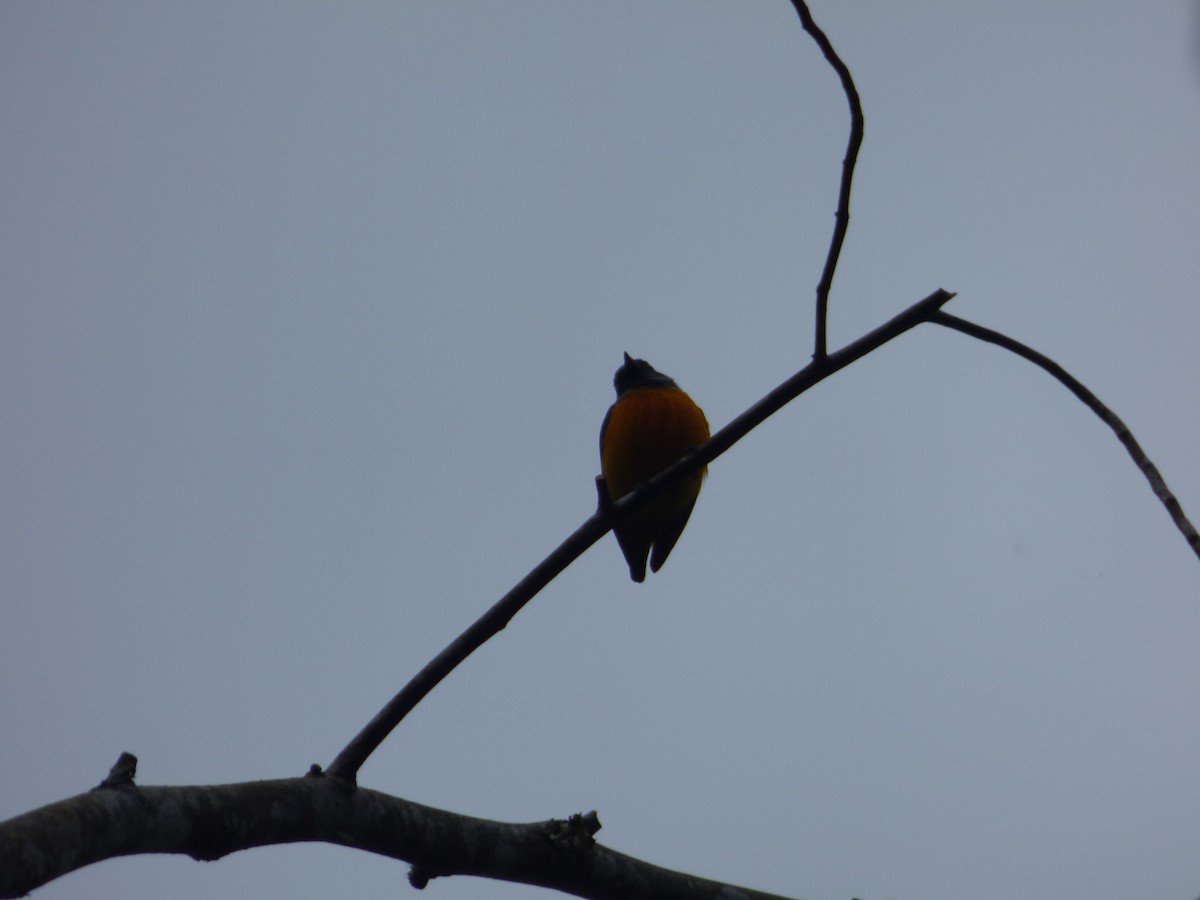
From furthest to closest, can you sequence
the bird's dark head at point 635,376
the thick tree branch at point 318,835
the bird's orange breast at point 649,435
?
the bird's dark head at point 635,376 → the bird's orange breast at point 649,435 → the thick tree branch at point 318,835

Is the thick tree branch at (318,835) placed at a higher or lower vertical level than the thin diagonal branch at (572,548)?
lower

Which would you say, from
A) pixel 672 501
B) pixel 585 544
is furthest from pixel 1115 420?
pixel 672 501

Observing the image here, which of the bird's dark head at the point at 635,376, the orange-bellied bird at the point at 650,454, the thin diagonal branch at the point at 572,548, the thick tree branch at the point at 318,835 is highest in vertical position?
the bird's dark head at the point at 635,376

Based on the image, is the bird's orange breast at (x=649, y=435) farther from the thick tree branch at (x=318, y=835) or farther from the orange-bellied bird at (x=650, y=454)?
the thick tree branch at (x=318, y=835)

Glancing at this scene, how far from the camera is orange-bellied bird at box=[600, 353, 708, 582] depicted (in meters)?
Result: 5.47

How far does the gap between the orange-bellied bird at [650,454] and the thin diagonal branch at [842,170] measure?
256 cm

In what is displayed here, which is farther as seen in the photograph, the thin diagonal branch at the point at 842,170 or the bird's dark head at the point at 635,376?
the bird's dark head at the point at 635,376

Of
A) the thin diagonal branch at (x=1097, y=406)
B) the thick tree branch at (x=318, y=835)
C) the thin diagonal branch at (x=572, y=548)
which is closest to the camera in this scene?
the thick tree branch at (x=318, y=835)

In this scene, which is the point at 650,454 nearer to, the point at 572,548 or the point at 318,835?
the point at 572,548

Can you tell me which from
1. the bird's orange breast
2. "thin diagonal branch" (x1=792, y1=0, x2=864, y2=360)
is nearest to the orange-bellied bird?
the bird's orange breast

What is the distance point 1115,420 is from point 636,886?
1457 millimetres

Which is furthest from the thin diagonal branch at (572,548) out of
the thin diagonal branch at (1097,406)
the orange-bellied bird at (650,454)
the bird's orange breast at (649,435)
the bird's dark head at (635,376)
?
the bird's dark head at (635,376)

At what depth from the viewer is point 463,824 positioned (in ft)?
7.54

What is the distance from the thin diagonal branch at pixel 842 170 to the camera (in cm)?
238
